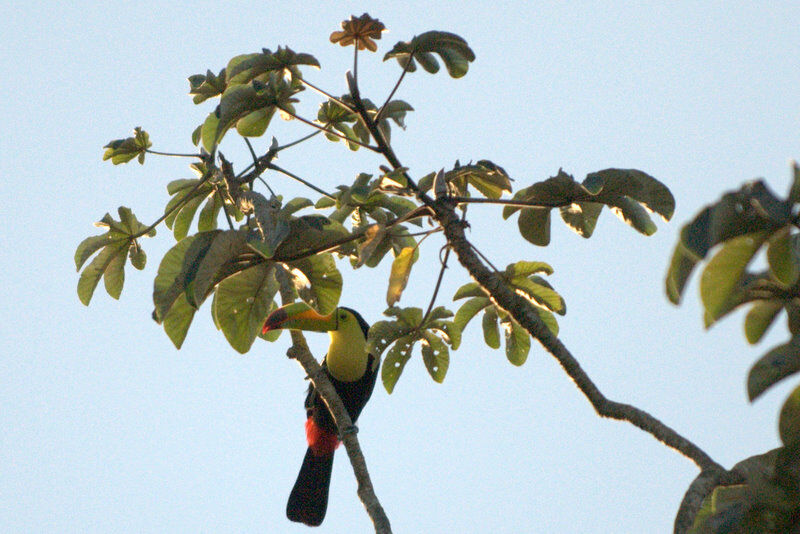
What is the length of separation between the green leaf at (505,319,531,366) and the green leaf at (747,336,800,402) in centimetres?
176

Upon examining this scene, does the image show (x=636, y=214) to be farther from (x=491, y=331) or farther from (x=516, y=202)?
(x=491, y=331)

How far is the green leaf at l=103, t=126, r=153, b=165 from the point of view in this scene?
3885 mm

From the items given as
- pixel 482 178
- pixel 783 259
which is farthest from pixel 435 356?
pixel 783 259

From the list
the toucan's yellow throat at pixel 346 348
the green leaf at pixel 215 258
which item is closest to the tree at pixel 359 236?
the green leaf at pixel 215 258

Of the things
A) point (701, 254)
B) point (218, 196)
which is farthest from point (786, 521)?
point (218, 196)

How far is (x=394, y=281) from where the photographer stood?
325cm

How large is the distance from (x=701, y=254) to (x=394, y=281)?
5.61 feet

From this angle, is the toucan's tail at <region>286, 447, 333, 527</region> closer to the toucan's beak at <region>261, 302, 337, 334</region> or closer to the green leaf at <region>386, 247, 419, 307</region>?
the toucan's beak at <region>261, 302, 337, 334</region>

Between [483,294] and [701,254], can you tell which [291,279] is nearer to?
[483,294]

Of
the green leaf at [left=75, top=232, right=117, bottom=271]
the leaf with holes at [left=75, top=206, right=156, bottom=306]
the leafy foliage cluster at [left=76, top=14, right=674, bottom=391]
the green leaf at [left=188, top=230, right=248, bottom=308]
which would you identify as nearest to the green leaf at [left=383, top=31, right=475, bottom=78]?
the leafy foliage cluster at [left=76, top=14, right=674, bottom=391]

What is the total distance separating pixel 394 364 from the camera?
12.3 feet

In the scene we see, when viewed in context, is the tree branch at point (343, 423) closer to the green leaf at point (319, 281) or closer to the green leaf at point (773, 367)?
the green leaf at point (319, 281)

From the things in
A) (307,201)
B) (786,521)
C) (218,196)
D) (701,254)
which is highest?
(218,196)

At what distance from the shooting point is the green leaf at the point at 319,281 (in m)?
3.20
